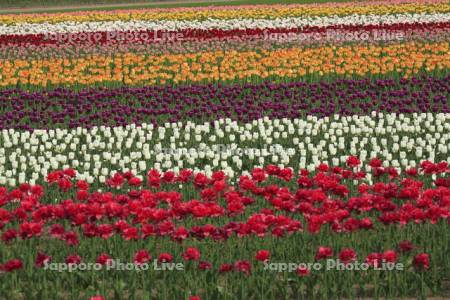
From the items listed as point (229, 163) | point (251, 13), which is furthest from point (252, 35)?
point (229, 163)

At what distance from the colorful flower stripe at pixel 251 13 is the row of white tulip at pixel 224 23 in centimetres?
108

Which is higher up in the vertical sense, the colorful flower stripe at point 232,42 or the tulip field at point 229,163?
the colorful flower stripe at point 232,42

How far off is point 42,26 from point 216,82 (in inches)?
534

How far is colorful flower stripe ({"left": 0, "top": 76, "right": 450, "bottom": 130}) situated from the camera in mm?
14117

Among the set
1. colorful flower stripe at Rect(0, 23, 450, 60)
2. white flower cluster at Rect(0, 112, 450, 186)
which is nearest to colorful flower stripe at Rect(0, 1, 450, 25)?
colorful flower stripe at Rect(0, 23, 450, 60)

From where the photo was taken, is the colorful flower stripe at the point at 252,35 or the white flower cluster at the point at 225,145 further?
the colorful flower stripe at the point at 252,35

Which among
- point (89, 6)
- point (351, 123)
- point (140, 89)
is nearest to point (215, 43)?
point (140, 89)

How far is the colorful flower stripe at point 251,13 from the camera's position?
30.9 m

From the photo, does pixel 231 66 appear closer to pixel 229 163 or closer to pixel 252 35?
pixel 252 35

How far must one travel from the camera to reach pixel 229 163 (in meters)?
11.6

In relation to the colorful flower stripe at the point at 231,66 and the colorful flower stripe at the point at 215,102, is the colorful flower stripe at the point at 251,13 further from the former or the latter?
the colorful flower stripe at the point at 215,102

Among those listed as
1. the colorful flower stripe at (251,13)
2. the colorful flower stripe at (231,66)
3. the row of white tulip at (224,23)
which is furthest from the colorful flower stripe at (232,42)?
the colorful flower stripe at (251,13)

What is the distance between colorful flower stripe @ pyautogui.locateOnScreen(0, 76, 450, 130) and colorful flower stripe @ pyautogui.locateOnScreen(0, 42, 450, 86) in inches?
34.6

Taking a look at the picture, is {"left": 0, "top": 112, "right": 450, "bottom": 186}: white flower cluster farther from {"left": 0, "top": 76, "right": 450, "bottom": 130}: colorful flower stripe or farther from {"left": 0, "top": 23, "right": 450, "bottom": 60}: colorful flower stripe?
{"left": 0, "top": 23, "right": 450, "bottom": 60}: colorful flower stripe
